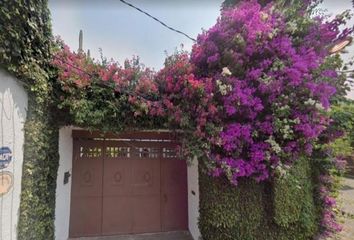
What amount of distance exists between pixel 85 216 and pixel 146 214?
4.86 ft

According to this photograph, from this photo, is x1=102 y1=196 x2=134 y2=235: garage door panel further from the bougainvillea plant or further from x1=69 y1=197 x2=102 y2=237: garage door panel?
the bougainvillea plant

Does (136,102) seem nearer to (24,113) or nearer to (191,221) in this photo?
(24,113)

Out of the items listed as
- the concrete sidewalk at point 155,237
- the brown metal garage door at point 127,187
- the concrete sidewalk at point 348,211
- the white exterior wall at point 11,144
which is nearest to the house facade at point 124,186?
the brown metal garage door at point 127,187

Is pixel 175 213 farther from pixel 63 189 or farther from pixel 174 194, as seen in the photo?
pixel 63 189

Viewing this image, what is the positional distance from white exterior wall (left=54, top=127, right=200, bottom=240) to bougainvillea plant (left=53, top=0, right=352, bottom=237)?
Answer: 110cm

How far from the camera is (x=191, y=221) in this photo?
5609 mm

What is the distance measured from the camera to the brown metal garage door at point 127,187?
5496 mm

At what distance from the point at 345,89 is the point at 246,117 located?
228 cm

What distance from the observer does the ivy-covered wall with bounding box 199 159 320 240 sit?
420 cm

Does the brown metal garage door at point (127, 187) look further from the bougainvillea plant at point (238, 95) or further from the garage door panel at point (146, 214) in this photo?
the bougainvillea plant at point (238, 95)

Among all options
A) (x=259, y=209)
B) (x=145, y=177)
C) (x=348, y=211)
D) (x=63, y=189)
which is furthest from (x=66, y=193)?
(x=348, y=211)

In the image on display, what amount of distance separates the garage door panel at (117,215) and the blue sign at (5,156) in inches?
120

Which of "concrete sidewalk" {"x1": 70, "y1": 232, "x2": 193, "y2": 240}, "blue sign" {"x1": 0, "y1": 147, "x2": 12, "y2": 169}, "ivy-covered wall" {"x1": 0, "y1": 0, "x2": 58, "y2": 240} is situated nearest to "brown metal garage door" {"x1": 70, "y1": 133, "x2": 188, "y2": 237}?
"concrete sidewalk" {"x1": 70, "y1": 232, "x2": 193, "y2": 240}

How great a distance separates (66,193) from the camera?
16.7 ft
